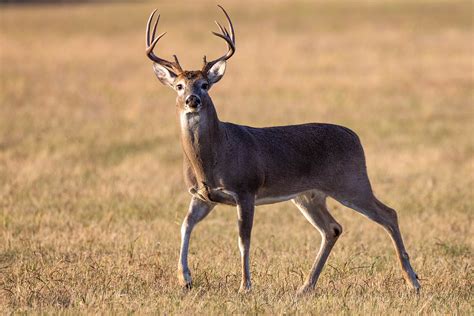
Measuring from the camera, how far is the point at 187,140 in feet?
28.3

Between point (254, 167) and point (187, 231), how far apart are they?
0.77 m

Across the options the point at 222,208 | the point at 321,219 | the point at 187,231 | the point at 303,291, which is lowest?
the point at 222,208

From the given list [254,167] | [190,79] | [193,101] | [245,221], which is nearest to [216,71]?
[190,79]

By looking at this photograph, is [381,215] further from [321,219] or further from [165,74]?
[165,74]

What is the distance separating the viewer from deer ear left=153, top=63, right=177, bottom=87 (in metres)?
8.77

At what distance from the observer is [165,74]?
883cm

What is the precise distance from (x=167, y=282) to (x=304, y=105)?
14.6 metres

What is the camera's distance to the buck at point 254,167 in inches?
338

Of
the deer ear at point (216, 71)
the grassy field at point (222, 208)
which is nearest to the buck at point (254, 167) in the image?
the deer ear at point (216, 71)

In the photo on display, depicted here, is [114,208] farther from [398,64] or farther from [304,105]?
[398,64]

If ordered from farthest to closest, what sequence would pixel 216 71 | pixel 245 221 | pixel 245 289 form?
pixel 216 71, pixel 245 221, pixel 245 289

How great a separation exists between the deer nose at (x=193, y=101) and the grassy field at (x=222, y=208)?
1.46m

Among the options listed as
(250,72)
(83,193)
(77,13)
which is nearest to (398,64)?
(250,72)

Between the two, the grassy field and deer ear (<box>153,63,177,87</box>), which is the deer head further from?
the grassy field
